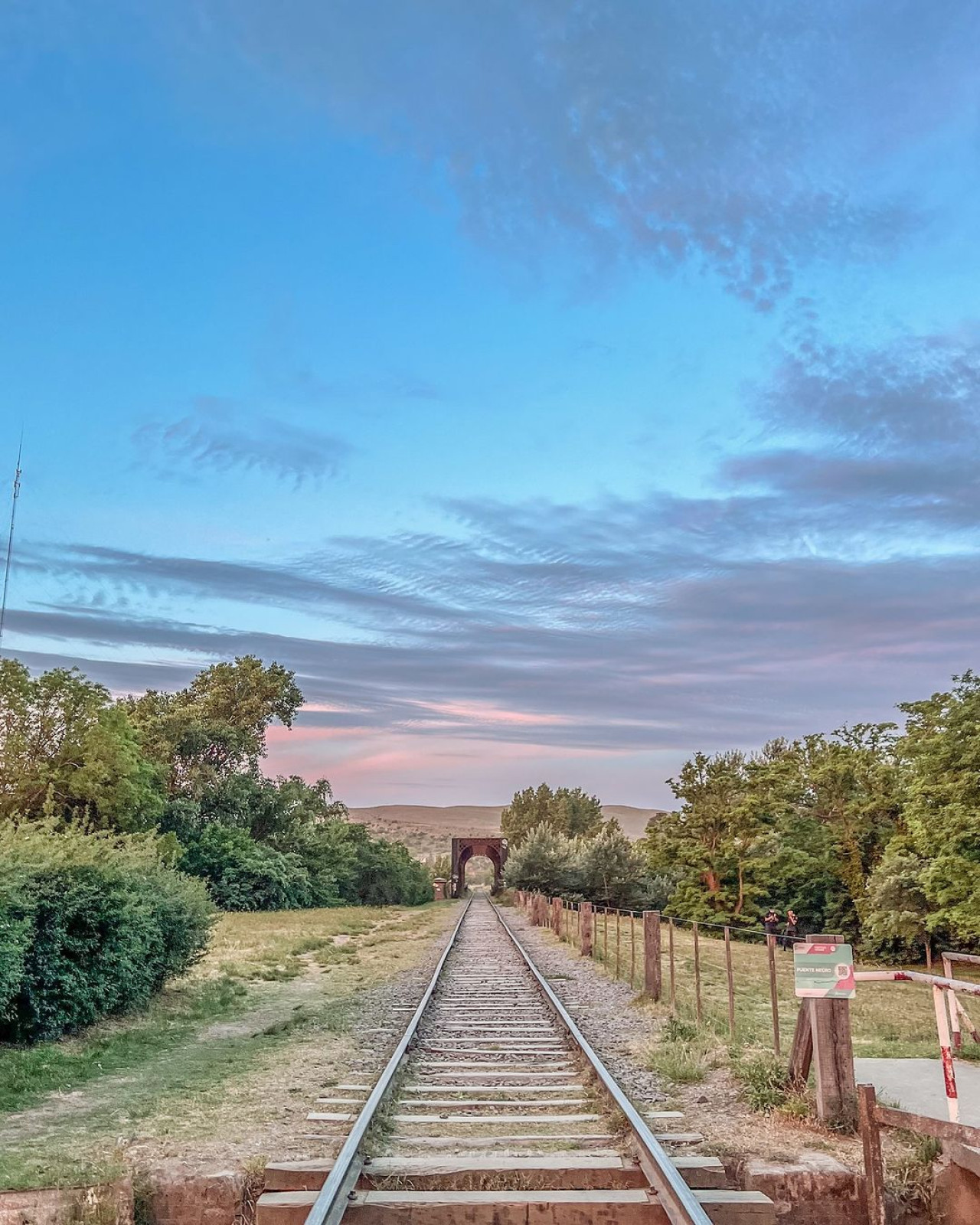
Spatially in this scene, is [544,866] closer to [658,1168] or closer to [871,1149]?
[871,1149]

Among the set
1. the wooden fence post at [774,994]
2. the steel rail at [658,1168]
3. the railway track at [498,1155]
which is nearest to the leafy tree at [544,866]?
the railway track at [498,1155]

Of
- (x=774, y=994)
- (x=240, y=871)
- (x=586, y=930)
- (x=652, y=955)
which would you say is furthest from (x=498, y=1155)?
(x=240, y=871)

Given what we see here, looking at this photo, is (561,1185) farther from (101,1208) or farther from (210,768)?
(210,768)

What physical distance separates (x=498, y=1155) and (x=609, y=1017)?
687cm

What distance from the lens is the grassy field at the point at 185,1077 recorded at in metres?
6.39

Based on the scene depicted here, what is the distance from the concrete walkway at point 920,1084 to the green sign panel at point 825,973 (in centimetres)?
93

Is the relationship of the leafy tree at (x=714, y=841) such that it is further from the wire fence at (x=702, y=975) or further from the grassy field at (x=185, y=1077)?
the grassy field at (x=185, y=1077)

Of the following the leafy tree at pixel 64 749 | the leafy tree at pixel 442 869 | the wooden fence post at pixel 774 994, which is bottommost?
the leafy tree at pixel 442 869

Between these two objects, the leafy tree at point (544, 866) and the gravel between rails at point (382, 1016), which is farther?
the leafy tree at point (544, 866)

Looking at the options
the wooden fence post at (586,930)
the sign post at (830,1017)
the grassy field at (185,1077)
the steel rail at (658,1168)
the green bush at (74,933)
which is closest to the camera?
the steel rail at (658,1168)

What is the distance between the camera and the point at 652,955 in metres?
→ 14.0

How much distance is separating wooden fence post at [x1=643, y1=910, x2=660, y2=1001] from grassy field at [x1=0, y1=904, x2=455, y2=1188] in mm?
4254

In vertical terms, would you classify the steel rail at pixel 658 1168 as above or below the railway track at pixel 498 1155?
above

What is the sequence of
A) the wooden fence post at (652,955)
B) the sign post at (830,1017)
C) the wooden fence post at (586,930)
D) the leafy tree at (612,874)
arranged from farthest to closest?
the leafy tree at (612,874)
the wooden fence post at (586,930)
the wooden fence post at (652,955)
the sign post at (830,1017)
